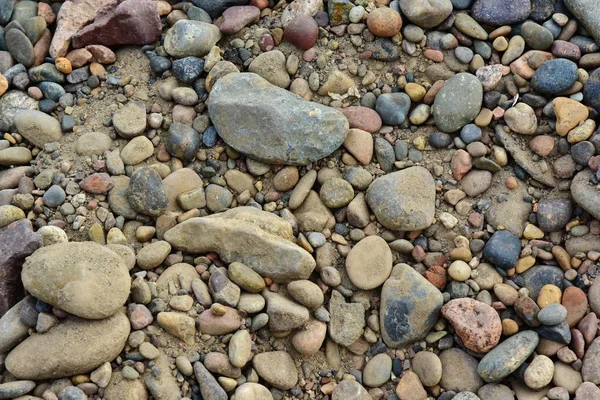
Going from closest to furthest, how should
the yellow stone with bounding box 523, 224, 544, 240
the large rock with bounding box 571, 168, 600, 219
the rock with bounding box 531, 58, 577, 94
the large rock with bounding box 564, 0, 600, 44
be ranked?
the large rock with bounding box 571, 168, 600, 219 < the yellow stone with bounding box 523, 224, 544, 240 < the rock with bounding box 531, 58, 577, 94 < the large rock with bounding box 564, 0, 600, 44

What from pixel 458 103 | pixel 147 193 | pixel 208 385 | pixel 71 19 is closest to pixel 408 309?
pixel 208 385

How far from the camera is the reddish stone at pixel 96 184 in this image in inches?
134

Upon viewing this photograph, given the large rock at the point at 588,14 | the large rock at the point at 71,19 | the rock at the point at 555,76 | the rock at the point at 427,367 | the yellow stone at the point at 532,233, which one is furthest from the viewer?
the large rock at the point at 71,19

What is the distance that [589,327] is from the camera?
124 inches

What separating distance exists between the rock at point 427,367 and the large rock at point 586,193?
1.07 metres

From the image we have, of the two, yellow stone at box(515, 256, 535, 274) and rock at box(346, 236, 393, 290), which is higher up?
yellow stone at box(515, 256, 535, 274)

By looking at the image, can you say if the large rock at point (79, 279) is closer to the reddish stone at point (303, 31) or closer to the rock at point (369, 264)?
the rock at point (369, 264)

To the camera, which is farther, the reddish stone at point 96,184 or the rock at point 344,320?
the reddish stone at point 96,184

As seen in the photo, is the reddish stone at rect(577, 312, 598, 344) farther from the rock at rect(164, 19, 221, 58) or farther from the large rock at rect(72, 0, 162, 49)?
the large rock at rect(72, 0, 162, 49)

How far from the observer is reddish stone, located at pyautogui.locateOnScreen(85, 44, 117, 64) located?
387 cm

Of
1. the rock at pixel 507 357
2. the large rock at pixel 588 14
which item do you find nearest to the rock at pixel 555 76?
the large rock at pixel 588 14

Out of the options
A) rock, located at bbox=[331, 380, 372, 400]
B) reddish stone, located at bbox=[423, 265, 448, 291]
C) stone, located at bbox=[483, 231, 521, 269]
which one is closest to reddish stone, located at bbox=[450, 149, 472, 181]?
stone, located at bbox=[483, 231, 521, 269]

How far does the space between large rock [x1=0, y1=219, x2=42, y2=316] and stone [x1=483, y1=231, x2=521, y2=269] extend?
7.21ft

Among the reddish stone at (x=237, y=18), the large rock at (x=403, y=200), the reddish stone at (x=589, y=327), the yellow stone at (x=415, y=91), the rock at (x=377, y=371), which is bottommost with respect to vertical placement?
the rock at (x=377, y=371)
